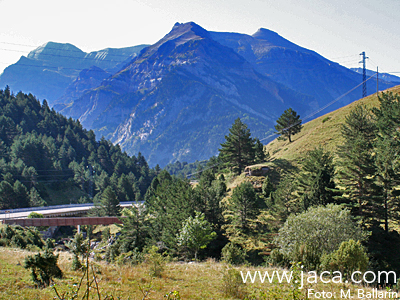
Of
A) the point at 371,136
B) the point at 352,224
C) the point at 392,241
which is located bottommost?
the point at 392,241

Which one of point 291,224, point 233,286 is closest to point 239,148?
point 291,224

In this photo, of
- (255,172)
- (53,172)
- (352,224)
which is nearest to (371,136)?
(255,172)

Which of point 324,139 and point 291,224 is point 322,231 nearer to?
point 291,224

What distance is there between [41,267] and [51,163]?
408 ft

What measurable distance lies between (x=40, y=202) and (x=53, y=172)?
2977 cm

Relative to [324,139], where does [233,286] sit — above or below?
below

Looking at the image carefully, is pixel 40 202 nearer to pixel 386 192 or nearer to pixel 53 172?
pixel 53 172

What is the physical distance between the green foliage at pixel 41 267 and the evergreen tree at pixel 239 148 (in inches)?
2213

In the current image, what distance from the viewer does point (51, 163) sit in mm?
122688

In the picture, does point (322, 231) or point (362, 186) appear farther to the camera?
point (362, 186)

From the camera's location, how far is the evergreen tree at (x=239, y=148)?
6875 centimetres

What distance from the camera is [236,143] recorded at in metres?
69.7

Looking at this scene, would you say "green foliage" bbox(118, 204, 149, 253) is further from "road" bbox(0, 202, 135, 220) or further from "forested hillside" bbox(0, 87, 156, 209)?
"forested hillside" bbox(0, 87, 156, 209)

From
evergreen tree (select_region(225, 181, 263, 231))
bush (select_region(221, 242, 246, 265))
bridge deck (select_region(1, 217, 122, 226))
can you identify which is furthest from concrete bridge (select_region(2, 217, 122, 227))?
bush (select_region(221, 242, 246, 265))
